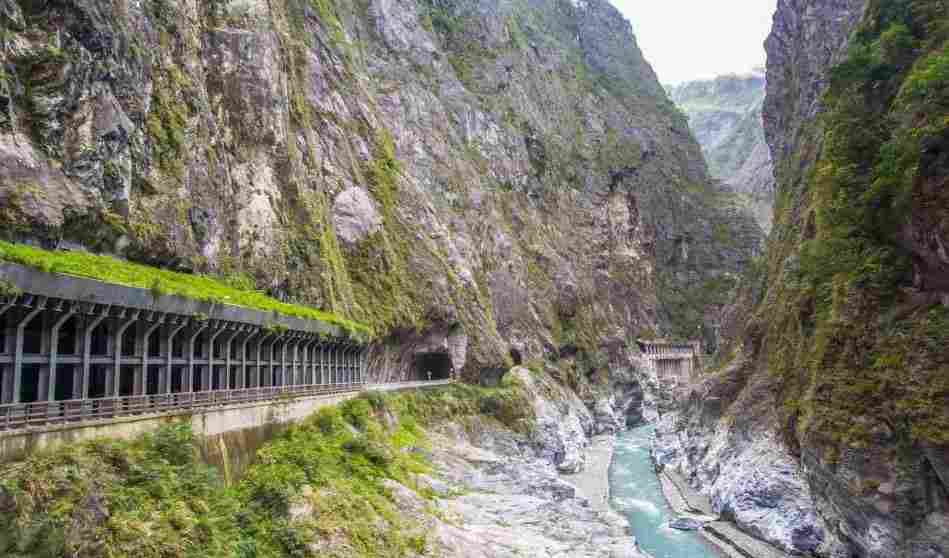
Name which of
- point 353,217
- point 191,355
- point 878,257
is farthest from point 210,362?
point 878,257

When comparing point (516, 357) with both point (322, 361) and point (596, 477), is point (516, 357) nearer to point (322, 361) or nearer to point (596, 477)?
point (596, 477)

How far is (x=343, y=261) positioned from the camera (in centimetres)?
6506

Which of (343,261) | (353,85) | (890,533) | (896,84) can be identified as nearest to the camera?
(890,533)

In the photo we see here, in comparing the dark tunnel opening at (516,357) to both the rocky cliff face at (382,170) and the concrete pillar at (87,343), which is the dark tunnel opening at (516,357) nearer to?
the rocky cliff face at (382,170)

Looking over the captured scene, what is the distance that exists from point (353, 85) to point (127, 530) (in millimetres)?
67838

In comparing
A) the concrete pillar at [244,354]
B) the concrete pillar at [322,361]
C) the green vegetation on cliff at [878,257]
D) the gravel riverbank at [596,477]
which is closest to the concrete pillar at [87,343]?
the concrete pillar at [244,354]

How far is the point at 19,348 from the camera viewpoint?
72.3 ft

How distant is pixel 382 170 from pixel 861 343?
51.9m

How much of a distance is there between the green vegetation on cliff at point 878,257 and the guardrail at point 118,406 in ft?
101

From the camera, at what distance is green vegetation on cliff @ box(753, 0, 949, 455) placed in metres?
35.7

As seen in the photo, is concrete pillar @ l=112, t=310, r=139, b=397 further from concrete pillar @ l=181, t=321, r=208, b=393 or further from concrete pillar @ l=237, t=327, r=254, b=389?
concrete pillar @ l=237, t=327, r=254, b=389

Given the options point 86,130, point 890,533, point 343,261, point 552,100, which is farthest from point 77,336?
point 552,100

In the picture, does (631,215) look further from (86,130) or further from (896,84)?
(86,130)

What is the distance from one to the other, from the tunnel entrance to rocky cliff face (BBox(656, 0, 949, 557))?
102ft
